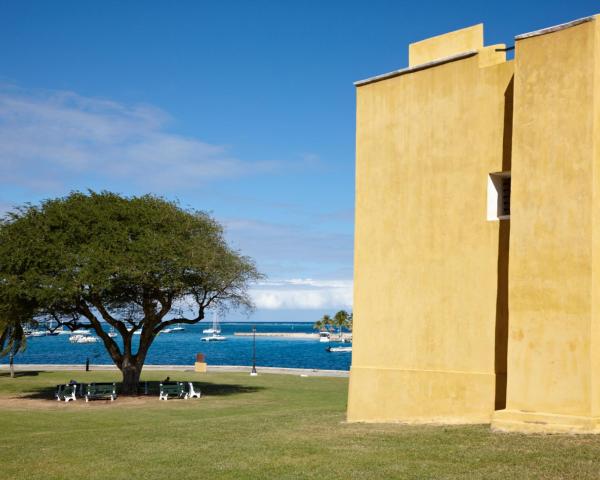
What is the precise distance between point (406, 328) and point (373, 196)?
3.40m

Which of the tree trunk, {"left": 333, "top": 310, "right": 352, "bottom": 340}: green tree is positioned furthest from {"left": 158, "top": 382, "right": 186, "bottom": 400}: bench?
{"left": 333, "top": 310, "right": 352, "bottom": 340}: green tree

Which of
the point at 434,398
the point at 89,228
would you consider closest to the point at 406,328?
the point at 434,398

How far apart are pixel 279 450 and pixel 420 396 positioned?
4812 mm

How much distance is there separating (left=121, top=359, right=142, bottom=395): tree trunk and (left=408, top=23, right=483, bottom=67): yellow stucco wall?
2099 centimetres

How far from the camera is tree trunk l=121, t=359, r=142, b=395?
3375 centimetres

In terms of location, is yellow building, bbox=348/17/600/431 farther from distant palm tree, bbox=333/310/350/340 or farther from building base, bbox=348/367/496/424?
distant palm tree, bbox=333/310/350/340

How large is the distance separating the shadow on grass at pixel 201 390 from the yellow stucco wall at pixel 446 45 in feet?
64.4

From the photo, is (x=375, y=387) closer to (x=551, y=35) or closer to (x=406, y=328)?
(x=406, y=328)

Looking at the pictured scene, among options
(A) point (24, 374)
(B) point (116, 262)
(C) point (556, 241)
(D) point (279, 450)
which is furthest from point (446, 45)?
(A) point (24, 374)

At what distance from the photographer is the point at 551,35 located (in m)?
14.6

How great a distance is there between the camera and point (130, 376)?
111ft

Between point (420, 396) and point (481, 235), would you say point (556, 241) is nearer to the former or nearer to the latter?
point (481, 235)

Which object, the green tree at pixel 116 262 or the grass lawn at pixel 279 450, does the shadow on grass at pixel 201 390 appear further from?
the grass lawn at pixel 279 450

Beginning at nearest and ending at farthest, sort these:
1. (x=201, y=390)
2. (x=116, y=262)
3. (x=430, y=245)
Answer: (x=430, y=245)
(x=116, y=262)
(x=201, y=390)
